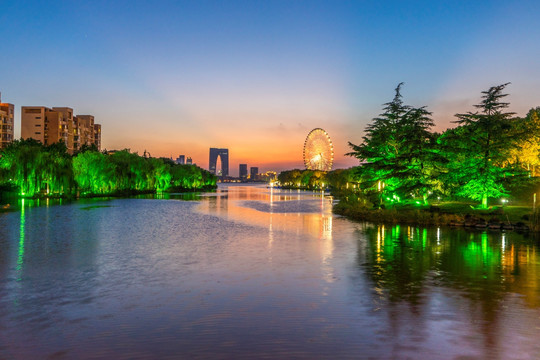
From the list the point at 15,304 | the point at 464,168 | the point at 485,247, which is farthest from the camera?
the point at 464,168

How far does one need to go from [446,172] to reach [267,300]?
41.7 m

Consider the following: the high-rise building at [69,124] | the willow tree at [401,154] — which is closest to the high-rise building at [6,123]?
the high-rise building at [69,124]

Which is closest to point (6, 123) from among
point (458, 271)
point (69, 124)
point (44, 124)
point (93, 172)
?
point (44, 124)

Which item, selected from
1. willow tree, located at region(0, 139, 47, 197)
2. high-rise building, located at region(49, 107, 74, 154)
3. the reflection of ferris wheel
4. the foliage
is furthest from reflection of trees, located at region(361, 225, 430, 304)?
high-rise building, located at region(49, 107, 74, 154)

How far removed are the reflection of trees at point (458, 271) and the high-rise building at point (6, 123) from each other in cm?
14858

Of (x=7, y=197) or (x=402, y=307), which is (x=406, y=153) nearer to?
(x=402, y=307)

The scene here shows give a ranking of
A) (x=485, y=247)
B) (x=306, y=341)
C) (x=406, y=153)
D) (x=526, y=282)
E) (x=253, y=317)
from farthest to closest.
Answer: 1. (x=406, y=153)
2. (x=485, y=247)
3. (x=526, y=282)
4. (x=253, y=317)
5. (x=306, y=341)

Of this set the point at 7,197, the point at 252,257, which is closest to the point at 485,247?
the point at 252,257

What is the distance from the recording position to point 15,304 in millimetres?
12633

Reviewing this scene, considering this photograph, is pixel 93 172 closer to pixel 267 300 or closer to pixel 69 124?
pixel 267 300

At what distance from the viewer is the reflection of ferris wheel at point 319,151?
139625mm

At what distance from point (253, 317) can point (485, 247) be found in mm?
20714

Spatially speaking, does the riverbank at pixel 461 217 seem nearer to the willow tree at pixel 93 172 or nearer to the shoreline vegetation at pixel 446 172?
the shoreline vegetation at pixel 446 172

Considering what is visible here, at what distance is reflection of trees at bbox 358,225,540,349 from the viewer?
12.9 metres
